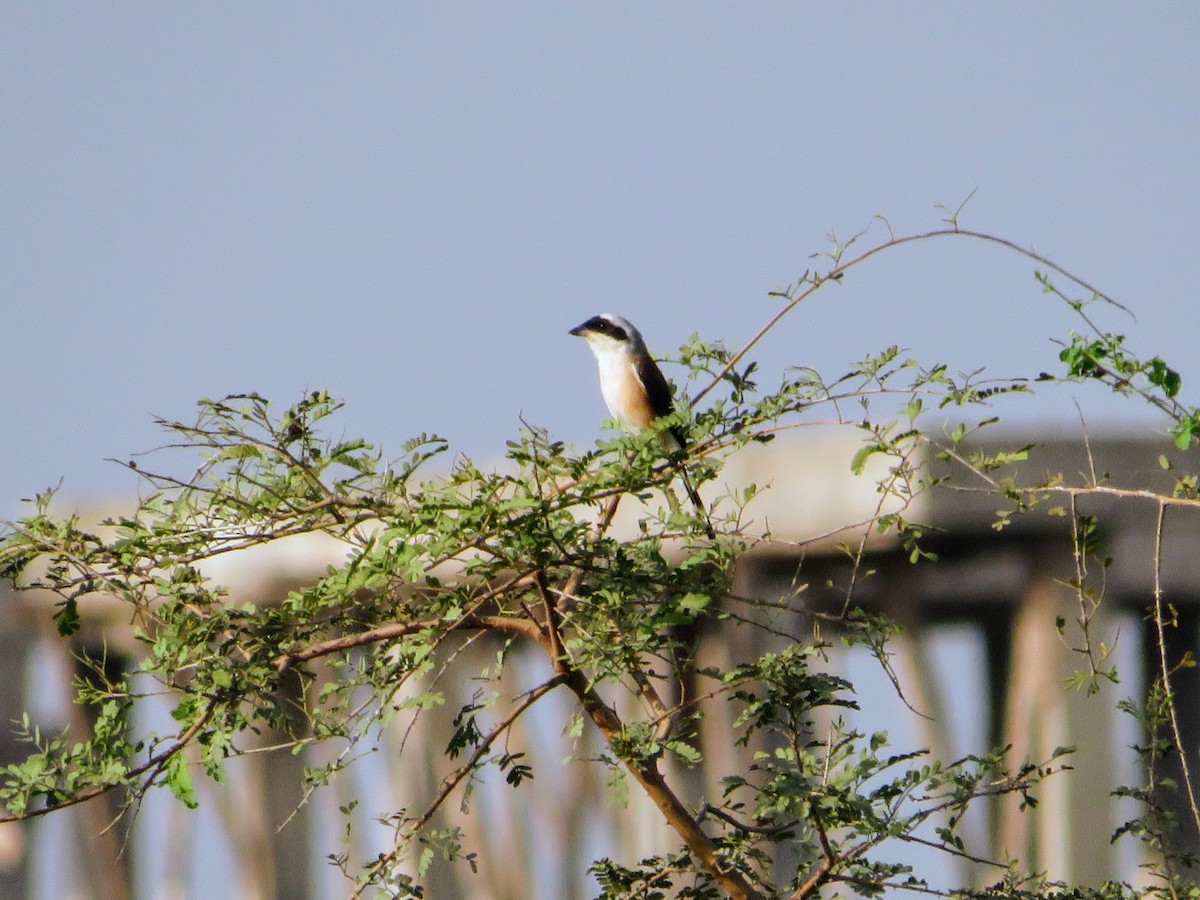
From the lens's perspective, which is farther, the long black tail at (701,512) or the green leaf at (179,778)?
the long black tail at (701,512)

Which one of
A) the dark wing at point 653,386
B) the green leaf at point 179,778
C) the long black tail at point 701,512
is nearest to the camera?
the green leaf at point 179,778

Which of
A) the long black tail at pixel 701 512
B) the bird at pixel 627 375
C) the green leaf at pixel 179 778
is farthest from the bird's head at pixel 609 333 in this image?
the green leaf at pixel 179 778

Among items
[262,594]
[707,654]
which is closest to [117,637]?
[262,594]

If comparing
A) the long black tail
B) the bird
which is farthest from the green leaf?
the bird

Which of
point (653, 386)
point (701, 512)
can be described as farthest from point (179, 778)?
point (653, 386)

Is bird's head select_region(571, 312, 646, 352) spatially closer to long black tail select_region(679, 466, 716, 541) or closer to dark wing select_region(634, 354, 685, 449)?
dark wing select_region(634, 354, 685, 449)

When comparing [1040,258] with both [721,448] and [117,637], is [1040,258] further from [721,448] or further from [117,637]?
[117,637]

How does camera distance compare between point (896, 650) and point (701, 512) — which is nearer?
point (701, 512)

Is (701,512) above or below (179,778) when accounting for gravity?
above

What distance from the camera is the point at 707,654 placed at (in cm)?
999

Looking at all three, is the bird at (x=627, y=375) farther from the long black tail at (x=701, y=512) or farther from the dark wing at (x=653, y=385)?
the long black tail at (x=701, y=512)

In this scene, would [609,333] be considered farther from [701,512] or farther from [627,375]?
[701,512]

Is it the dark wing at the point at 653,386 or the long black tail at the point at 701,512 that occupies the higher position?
the dark wing at the point at 653,386

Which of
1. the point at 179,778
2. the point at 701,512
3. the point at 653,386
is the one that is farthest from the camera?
the point at 653,386
